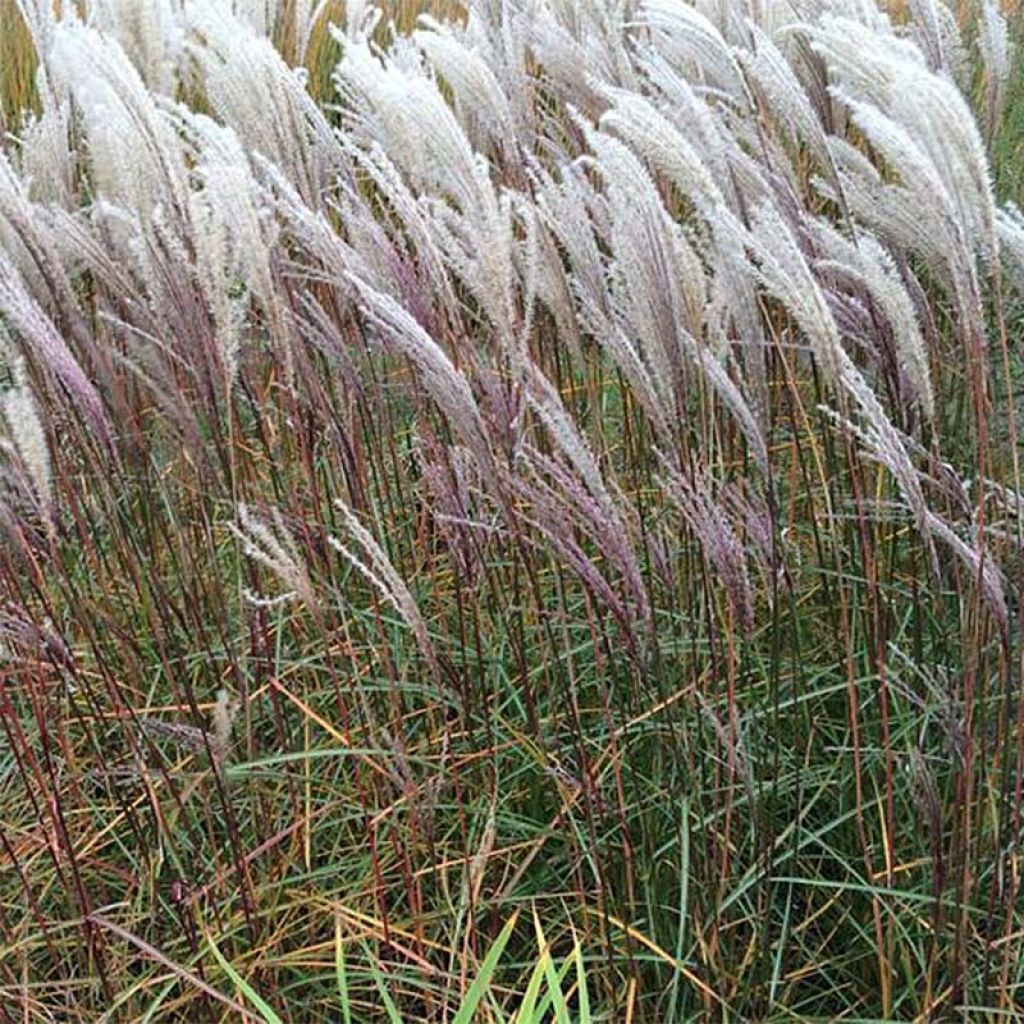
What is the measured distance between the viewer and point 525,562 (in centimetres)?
179

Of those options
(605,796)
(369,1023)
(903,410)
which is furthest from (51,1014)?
(903,410)

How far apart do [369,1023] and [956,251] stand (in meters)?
1.31

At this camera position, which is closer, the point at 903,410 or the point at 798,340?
the point at 903,410

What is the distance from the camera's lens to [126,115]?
1.77m

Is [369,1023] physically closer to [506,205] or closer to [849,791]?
[849,791]

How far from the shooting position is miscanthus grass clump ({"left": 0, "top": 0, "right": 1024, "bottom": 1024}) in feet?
5.30

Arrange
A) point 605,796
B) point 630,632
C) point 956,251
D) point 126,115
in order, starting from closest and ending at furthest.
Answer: point 956,251
point 630,632
point 126,115
point 605,796

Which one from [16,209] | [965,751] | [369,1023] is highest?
[16,209]

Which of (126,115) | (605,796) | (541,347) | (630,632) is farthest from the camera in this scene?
(541,347)

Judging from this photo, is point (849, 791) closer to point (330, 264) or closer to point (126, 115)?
point (330, 264)

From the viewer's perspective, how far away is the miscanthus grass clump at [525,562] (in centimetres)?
162

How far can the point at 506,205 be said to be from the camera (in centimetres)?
163

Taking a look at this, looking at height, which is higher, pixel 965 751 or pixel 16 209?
pixel 16 209

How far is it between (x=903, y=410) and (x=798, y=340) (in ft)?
3.12
